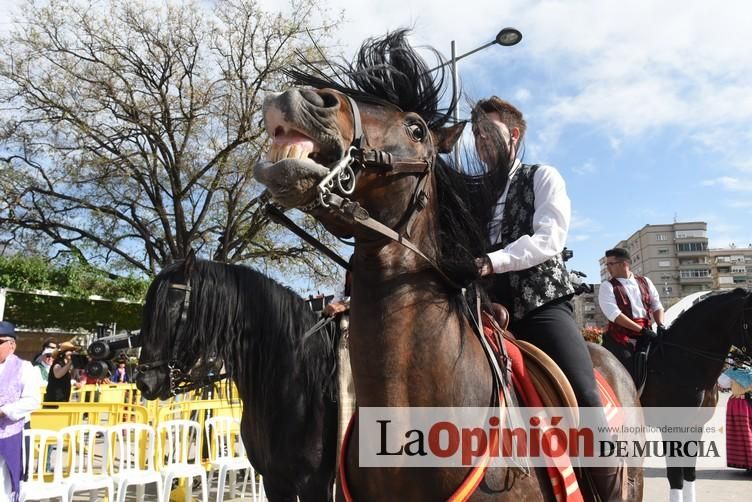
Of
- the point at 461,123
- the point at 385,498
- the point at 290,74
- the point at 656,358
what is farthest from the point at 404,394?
the point at 656,358

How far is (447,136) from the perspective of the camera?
94.7 inches

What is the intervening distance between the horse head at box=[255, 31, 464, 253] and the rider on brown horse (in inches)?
11.1

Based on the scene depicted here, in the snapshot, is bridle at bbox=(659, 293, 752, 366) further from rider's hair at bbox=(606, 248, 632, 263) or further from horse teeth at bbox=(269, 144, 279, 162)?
horse teeth at bbox=(269, 144, 279, 162)

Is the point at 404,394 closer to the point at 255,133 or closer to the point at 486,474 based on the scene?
the point at 486,474

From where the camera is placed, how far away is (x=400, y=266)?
203cm

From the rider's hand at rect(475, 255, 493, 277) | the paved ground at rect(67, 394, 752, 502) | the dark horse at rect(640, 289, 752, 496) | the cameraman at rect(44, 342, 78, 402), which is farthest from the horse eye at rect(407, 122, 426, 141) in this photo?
the cameraman at rect(44, 342, 78, 402)

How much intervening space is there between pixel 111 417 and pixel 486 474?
7069mm

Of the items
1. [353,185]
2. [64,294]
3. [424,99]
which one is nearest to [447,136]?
[424,99]

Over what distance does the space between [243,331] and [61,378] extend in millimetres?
7140

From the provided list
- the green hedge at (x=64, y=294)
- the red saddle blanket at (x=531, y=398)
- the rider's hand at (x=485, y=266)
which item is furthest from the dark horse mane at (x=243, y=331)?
the green hedge at (x=64, y=294)

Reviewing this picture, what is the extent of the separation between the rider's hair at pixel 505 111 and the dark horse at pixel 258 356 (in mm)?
2241

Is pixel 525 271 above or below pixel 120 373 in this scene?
above

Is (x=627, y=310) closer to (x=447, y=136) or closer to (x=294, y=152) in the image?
(x=447, y=136)

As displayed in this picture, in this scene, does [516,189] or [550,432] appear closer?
[550,432]
